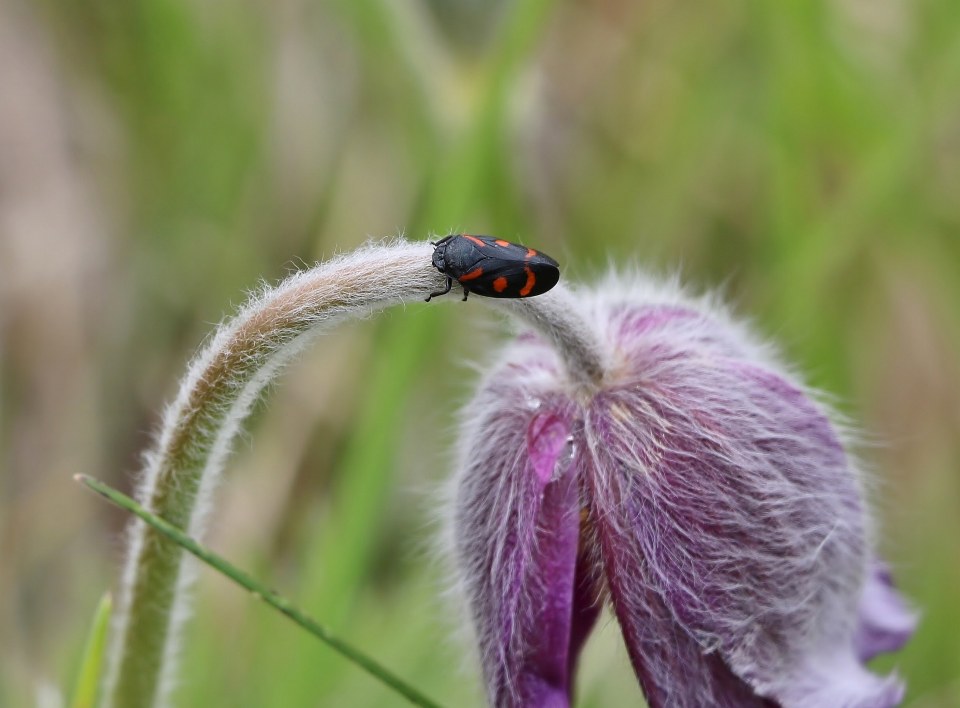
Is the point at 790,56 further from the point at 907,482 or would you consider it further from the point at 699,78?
the point at 907,482

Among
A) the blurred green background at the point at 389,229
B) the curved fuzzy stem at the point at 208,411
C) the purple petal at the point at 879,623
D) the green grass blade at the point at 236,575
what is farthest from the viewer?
the blurred green background at the point at 389,229

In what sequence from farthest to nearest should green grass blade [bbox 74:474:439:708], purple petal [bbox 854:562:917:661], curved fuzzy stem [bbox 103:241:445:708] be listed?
purple petal [bbox 854:562:917:661], green grass blade [bbox 74:474:439:708], curved fuzzy stem [bbox 103:241:445:708]

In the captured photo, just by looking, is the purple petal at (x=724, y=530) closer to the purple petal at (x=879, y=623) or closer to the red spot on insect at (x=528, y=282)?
the purple petal at (x=879, y=623)

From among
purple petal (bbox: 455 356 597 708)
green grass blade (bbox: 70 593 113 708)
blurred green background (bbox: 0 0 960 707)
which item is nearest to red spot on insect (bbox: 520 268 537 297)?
purple petal (bbox: 455 356 597 708)

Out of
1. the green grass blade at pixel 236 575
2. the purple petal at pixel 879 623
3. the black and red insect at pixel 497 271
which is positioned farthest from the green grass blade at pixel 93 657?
the purple petal at pixel 879 623

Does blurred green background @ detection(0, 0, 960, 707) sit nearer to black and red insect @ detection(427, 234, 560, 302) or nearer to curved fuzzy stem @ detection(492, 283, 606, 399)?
curved fuzzy stem @ detection(492, 283, 606, 399)

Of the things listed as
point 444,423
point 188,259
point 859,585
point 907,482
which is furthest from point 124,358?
point 859,585
